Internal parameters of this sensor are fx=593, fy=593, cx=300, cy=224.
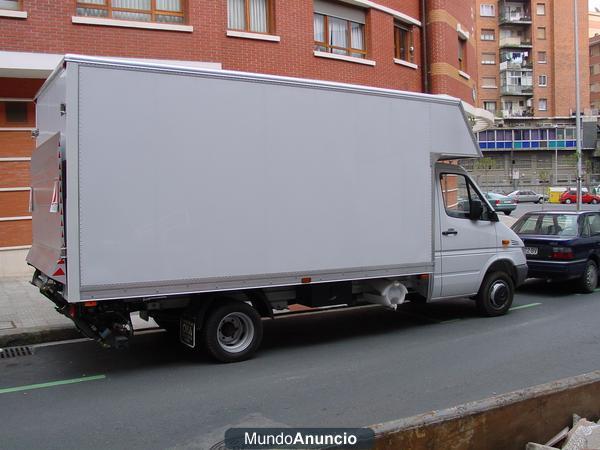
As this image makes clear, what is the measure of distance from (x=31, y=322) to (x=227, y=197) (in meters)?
3.92

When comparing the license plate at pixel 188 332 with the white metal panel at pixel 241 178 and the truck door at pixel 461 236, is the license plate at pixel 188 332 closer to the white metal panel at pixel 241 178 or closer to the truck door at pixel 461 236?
the white metal panel at pixel 241 178

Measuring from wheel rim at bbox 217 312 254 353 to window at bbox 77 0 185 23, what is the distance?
8.61m

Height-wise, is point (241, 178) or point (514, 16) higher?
point (514, 16)

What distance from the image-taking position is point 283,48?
14.9 metres

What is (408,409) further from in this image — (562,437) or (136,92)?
(136,92)

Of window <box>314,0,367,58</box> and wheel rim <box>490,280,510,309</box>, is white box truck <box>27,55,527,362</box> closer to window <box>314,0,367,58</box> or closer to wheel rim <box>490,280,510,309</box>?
wheel rim <box>490,280,510,309</box>

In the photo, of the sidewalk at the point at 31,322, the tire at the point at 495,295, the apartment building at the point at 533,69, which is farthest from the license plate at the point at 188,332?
the apartment building at the point at 533,69

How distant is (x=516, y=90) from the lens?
238 feet

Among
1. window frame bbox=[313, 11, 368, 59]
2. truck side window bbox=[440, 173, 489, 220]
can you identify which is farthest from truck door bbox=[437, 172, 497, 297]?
window frame bbox=[313, 11, 368, 59]

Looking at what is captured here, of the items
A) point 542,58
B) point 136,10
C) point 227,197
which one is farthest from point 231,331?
point 542,58

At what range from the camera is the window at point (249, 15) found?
14352 millimetres

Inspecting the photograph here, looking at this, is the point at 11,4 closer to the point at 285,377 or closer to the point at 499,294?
the point at 285,377

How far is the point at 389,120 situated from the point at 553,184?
6630cm

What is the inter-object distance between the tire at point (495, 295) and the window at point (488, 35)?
234 ft
